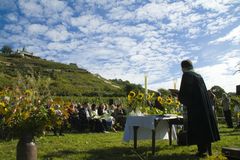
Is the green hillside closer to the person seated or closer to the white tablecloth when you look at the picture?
the person seated

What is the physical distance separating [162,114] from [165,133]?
3.30 feet

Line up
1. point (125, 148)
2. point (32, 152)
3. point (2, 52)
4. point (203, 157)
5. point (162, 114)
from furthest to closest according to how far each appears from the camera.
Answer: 1. point (2, 52)
2. point (125, 148)
3. point (162, 114)
4. point (203, 157)
5. point (32, 152)

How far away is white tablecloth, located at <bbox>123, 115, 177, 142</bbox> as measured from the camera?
837cm

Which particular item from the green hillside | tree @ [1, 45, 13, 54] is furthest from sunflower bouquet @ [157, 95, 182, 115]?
tree @ [1, 45, 13, 54]

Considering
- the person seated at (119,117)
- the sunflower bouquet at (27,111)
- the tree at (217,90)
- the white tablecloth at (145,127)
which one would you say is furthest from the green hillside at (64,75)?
the sunflower bouquet at (27,111)

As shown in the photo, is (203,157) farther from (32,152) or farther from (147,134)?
(32,152)

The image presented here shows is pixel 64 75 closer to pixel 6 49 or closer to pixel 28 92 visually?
pixel 6 49

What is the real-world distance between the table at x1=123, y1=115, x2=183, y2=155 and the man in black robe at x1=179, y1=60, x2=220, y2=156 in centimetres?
77

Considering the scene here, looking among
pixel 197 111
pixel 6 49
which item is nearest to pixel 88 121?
pixel 197 111

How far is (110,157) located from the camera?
802cm

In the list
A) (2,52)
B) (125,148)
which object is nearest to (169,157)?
(125,148)

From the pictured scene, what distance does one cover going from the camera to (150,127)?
8.28 m

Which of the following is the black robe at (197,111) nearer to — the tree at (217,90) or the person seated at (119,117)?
the person seated at (119,117)

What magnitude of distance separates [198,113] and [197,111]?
45mm
